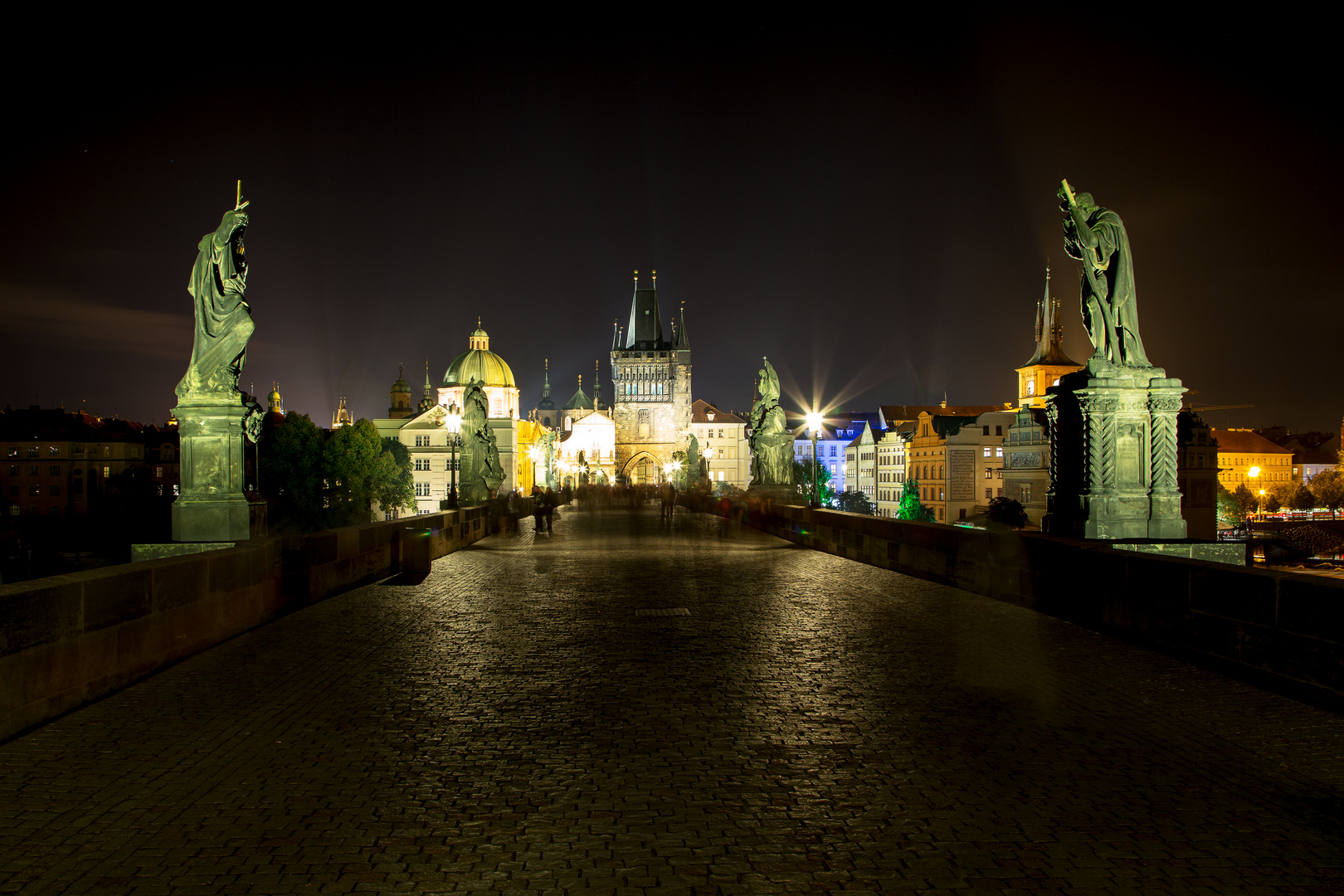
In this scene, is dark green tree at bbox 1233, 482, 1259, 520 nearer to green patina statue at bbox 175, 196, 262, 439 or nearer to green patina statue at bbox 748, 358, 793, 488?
green patina statue at bbox 748, 358, 793, 488

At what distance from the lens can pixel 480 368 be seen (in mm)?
129875

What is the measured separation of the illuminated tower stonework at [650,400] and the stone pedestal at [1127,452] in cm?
14557

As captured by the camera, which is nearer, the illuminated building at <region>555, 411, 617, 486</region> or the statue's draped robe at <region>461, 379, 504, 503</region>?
the statue's draped robe at <region>461, 379, 504, 503</region>

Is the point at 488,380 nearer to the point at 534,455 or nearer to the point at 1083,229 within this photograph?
the point at 534,455

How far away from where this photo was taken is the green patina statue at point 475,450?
98.8 feet

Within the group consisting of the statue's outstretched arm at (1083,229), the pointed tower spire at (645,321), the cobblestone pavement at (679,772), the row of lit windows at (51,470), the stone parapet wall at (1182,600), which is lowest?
the cobblestone pavement at (679,772)

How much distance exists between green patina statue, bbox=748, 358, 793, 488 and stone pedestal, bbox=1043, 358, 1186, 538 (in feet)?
60.3

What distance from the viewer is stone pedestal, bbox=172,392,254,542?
10555mm

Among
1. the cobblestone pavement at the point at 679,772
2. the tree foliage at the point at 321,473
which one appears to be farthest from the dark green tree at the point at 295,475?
the cobblestone pavement at the point at 679,772

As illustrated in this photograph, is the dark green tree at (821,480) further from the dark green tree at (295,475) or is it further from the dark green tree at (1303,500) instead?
the dark green tree at (295,475)

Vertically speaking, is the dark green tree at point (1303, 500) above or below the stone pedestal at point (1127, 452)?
below

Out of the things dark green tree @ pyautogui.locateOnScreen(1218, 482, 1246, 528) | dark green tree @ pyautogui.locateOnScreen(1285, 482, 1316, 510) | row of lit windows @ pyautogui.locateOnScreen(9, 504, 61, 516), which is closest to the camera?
dark green tree @ pyautogui.locateOnScreen(1218, 482, 1246, 528)

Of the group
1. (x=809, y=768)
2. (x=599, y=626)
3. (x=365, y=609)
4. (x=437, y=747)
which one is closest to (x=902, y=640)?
(x=599, y=626)

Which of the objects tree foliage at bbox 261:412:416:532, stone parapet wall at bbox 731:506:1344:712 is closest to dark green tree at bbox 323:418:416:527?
tree foliage at bbox 261:412:416:532
